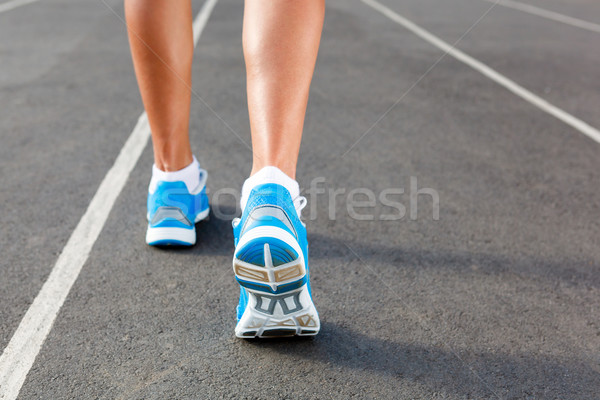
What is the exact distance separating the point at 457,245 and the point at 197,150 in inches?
73.1

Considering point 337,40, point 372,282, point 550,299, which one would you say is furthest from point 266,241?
point 337,40

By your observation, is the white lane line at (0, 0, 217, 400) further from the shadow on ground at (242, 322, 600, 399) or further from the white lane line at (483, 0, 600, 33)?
the white lane line at (483, 0, 600, 33)

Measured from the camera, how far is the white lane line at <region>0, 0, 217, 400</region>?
71.3 inches

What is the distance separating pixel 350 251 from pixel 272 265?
101 cm

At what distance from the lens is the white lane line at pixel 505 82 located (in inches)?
175

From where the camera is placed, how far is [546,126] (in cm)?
442

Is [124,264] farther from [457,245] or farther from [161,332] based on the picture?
[457,245]

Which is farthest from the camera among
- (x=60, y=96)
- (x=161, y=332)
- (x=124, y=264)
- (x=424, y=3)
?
(x=424, y=3)

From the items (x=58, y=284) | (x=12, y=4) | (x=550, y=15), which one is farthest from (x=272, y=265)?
(x=550, y=15)

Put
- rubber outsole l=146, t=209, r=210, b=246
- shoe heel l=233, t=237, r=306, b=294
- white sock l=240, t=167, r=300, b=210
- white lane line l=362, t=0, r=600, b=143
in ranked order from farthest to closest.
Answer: white lane line l=362, t=0, r=600, b=143 → rubber outsole l=146, t=209, r=210, b=246 → white sock l=240, t=167, r=300, b=210 → shoe heel l=233, t=237, r=306, b=294

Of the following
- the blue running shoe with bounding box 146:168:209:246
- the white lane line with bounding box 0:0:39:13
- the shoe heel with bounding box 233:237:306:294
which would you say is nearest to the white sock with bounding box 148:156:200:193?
the blue running shoe with bounding box 146:168:209:246

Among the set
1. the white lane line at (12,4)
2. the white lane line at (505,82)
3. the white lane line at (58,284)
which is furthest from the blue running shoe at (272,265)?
the white lane line at (12,4)

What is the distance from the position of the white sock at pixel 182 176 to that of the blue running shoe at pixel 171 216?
0.02m

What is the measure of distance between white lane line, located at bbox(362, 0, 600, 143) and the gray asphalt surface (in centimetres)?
11
